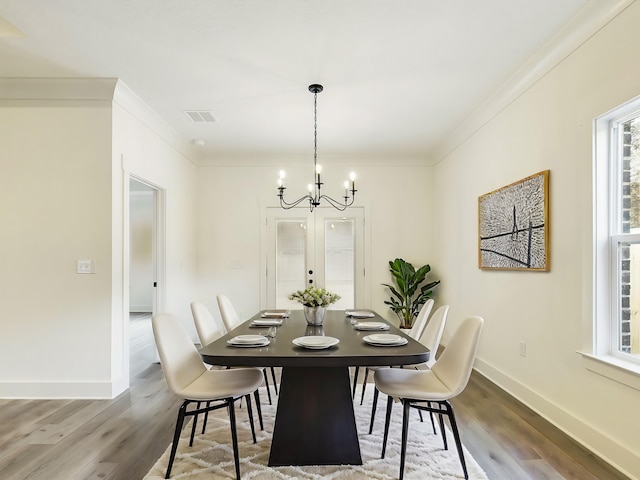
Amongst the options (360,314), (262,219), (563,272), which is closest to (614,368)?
(563,272)

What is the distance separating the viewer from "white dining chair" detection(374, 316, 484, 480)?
81.1 inches

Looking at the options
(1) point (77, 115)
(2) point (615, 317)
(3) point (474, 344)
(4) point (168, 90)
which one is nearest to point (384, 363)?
(3) point (474, 344)

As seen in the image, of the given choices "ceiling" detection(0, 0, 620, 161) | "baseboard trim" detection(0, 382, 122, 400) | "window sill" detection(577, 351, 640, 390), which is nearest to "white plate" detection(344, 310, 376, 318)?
"window sill" detection(577, 351, 640, 390)

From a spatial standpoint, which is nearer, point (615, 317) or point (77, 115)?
point (615, 317)

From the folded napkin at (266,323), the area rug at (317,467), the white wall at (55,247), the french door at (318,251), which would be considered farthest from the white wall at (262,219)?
the area rug at (317,467)

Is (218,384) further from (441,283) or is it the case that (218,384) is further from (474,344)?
(441,283)

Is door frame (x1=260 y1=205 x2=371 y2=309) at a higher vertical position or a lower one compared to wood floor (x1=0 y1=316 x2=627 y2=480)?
higher

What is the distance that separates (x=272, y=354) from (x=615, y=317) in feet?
6.53

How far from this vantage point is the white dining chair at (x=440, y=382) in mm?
2061

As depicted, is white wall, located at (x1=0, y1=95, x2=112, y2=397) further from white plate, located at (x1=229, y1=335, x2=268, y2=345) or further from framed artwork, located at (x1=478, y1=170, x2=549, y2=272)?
framed artwork, located at (x1=478, y1=170, x2=549, y2=272)

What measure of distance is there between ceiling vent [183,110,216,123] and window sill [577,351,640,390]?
3.71 meters

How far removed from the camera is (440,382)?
7.74 feet

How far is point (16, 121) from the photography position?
3342 mm

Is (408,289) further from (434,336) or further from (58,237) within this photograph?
(58,237)
